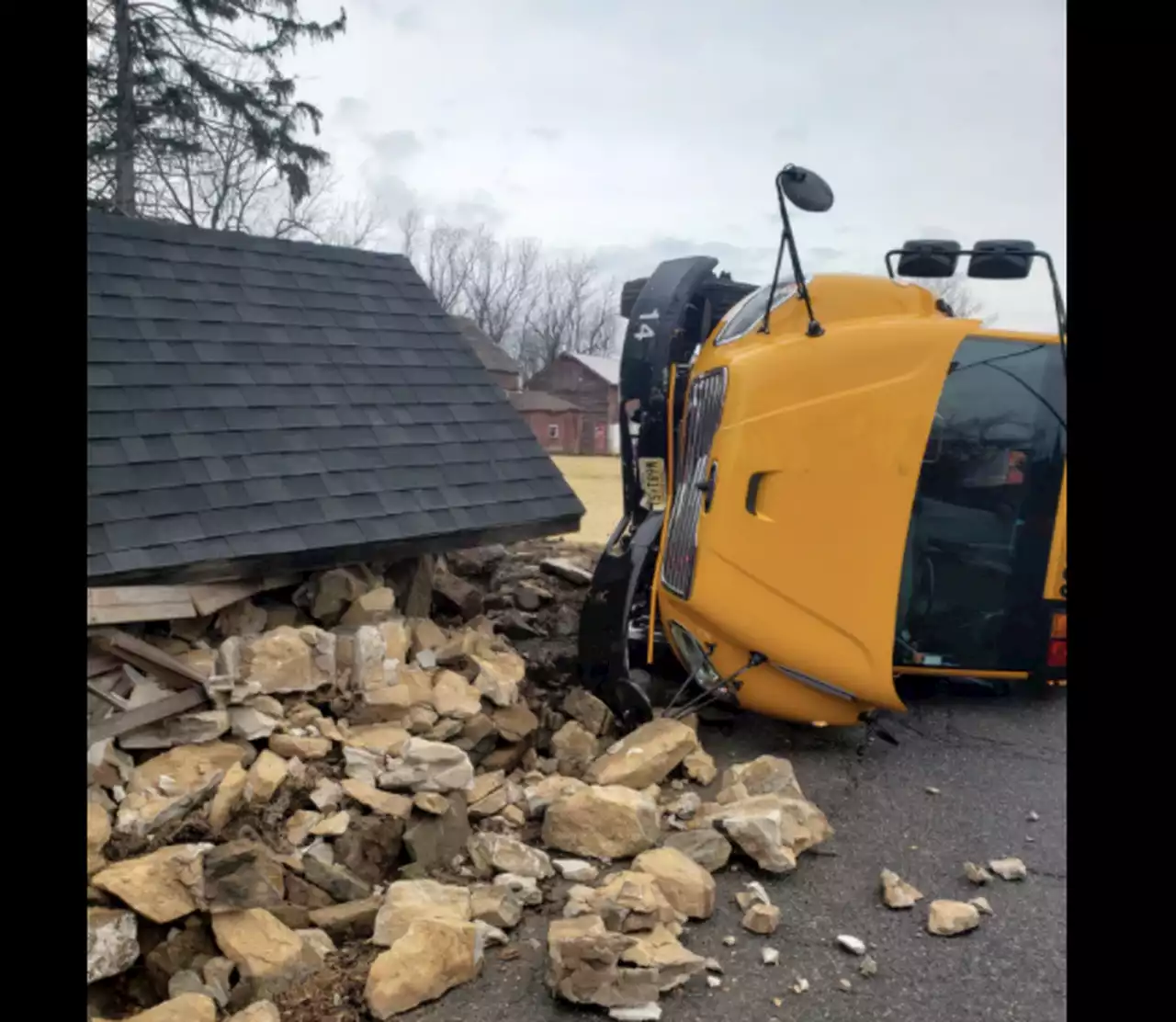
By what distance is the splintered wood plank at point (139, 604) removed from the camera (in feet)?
11.6

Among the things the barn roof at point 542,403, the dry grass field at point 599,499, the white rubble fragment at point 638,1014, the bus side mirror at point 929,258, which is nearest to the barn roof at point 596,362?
the barn roof at point 542,403

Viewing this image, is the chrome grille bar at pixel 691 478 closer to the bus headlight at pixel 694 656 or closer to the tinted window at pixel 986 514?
the bus headlight at pixel 694 656


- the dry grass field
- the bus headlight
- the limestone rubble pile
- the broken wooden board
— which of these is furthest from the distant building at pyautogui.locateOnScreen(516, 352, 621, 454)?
the broken wooden board

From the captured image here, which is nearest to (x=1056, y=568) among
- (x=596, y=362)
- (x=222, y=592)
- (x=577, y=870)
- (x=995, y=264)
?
(x=995, y=264)

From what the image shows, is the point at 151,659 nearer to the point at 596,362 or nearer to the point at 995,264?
the point at 995,264

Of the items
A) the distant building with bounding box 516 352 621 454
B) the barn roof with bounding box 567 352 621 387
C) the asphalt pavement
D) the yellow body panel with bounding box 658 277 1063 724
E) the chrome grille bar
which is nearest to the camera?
the asphalt pavement

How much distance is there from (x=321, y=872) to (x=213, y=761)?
0.77 meters

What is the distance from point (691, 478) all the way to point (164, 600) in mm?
2410

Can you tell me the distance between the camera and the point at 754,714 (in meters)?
4.73

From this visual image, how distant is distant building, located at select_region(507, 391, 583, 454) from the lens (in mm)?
25641

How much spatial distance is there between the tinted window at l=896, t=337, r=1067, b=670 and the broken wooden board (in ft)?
9.59

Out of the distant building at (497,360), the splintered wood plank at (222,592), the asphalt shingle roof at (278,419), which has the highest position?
the distant building at (497,360)

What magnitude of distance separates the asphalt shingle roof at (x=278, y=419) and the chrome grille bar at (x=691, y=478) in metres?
1.11

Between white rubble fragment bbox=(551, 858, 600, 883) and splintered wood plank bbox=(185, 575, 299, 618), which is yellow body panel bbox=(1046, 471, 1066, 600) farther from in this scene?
splintered wood plank bbox=(185, 575, 299, 618)
